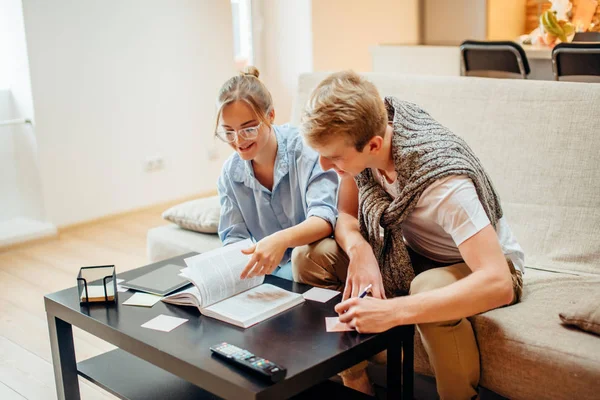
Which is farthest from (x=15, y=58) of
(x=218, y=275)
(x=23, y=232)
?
(x=218, y=275)

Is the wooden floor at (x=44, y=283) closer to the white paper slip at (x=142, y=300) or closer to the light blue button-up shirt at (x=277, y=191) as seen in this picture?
the white paper slip at (x=142, y=300)

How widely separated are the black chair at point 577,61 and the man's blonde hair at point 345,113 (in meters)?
2.04

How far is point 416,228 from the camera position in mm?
1726

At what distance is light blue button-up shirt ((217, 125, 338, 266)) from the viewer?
2.03m

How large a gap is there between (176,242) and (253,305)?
2.80 feet

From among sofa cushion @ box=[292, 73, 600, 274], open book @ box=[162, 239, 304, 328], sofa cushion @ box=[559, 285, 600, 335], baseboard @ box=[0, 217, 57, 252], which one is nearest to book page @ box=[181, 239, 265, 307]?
open book @ box=[162, 239, 304, 328]

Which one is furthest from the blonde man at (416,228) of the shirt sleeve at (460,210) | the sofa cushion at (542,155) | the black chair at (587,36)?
the black chair at (587,36)

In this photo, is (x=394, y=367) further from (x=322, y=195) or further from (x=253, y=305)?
(x=322, y=195)

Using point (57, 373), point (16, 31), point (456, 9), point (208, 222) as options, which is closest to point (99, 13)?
point (16, 31)

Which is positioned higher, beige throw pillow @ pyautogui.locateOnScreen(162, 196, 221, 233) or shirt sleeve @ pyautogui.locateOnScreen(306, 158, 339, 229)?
shirt sleeve @ pyautogui.locateOnScreen(306, 158, 339, 229)

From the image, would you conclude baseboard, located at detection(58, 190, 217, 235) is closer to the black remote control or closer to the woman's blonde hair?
the woman's blonde hair

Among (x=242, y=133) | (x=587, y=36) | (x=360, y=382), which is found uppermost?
(x=587, y=36)

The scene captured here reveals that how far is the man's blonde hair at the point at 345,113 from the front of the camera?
1531 millimetres

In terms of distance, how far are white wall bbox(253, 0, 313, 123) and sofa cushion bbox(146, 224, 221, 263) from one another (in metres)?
2.35
